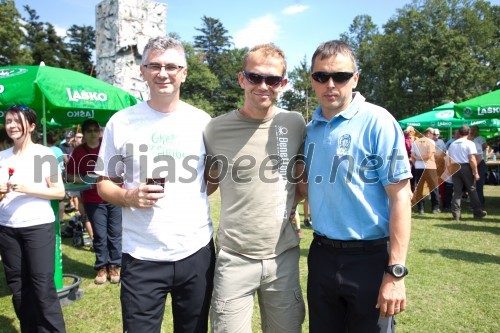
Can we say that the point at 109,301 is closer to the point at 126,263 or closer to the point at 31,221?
the point at 31,221

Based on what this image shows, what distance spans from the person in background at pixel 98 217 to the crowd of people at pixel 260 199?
120 inches

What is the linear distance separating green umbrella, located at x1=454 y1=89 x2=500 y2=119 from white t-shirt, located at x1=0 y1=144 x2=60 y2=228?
8.65 metres

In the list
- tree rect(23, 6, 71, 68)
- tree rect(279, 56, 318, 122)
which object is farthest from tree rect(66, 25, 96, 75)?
tree rect(279, 56, 318, 122)

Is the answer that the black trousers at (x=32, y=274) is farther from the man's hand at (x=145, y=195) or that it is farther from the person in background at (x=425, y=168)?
the person in background at (x=425, y=168)

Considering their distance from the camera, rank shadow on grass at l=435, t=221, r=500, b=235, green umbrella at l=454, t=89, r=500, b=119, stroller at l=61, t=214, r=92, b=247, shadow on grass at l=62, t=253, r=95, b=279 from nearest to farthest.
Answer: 1. shadow on grass at l=62, t=253, r=95, b=279
2. stroller at l=61, t=214, r=92, b=247
3. shadow on grass at l=435, t=221, r=500, b=235
4. green umbrella at l=454, t=89, r=500, b=119

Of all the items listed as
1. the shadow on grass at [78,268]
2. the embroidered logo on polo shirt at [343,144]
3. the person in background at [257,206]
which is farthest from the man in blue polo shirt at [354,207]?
the shadow on grass at [78,268]

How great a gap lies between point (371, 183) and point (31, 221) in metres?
2.72

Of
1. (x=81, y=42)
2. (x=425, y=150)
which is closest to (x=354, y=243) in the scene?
(x=425, y=150)

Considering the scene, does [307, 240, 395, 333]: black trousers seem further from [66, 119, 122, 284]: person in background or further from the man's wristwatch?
[66, 119, 122, 284]: person in background

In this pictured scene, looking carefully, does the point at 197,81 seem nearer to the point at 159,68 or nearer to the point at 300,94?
the point at 300,94

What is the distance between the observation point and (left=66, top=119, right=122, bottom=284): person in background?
5.06 meters

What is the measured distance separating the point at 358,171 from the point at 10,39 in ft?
104

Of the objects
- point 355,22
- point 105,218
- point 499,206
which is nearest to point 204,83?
point 355,22

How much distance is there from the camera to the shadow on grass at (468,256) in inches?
220
